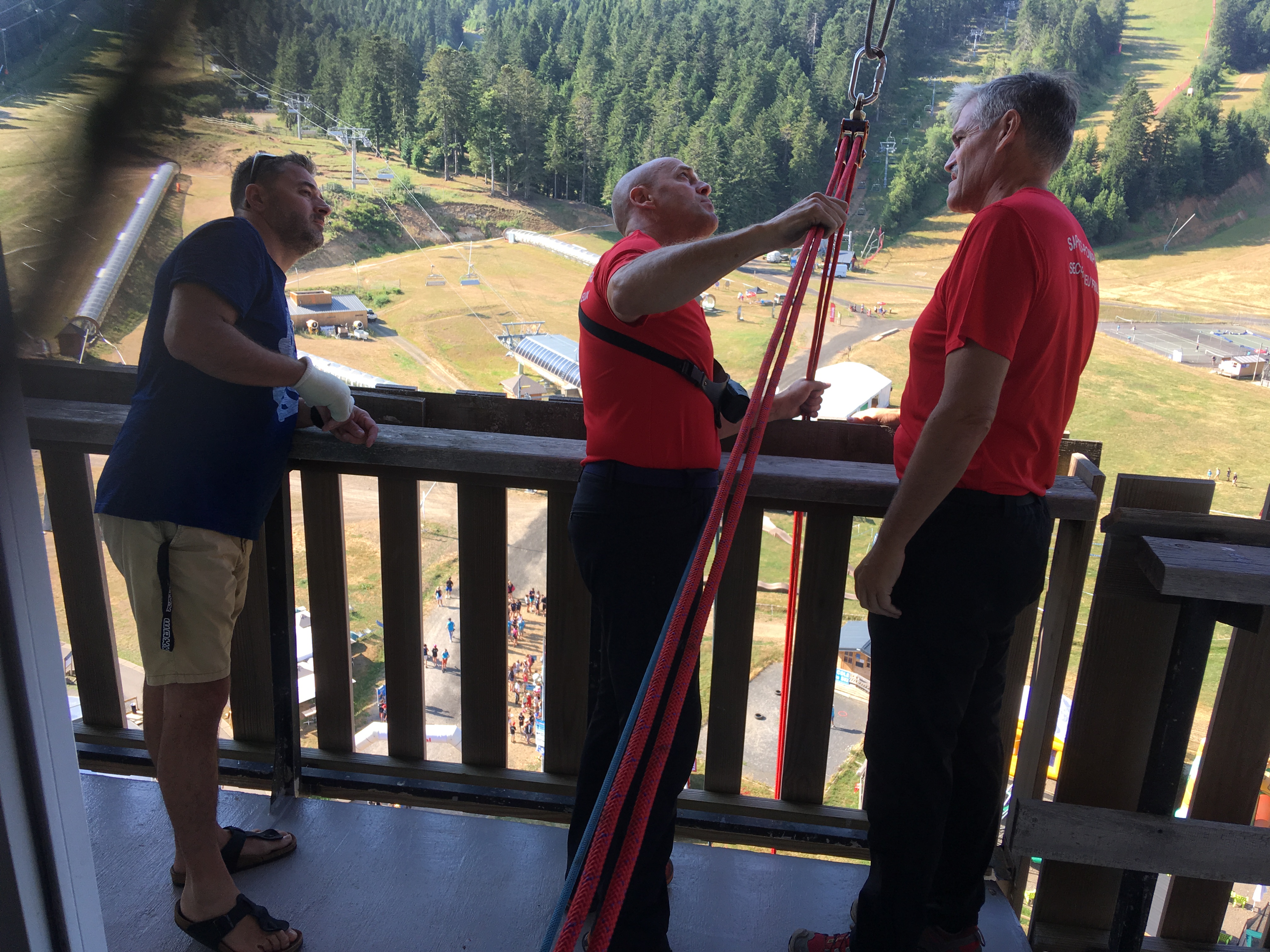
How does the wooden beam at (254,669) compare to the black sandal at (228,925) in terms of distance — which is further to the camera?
the wooden beam at (254,669)

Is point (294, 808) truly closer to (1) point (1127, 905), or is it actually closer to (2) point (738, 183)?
(1) point (1127, 905)

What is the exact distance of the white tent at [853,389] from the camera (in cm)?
1246

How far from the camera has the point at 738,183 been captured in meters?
9.73

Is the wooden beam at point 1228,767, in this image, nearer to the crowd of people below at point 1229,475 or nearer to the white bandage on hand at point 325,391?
the white bandage on hand at point 325,391

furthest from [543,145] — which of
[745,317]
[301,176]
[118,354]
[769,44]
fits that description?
[118,354]

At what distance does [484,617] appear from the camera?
1.67 metres

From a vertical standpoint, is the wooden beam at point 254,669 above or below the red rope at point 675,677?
below

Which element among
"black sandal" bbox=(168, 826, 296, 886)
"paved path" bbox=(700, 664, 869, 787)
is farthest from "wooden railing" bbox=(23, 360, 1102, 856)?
"paved path" bbox=(700, 664, 869, 787)

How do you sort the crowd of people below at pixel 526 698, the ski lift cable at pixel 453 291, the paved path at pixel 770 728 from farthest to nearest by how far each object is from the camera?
the ski lift cable at pixel 453 291, the paved path at pixel 770 728, the crowd of people below at pixel 526 698

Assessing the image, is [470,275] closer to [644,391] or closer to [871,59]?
[871,59]

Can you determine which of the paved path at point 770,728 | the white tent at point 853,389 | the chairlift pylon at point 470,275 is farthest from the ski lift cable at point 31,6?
the chairlift pylon at point 470,275

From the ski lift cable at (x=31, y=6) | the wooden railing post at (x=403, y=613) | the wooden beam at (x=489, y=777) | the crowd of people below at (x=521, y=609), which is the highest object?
the ski lift cable at (x=31, y=6)

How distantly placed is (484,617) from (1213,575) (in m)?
1.30

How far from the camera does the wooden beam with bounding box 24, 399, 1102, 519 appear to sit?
4.71 ft
